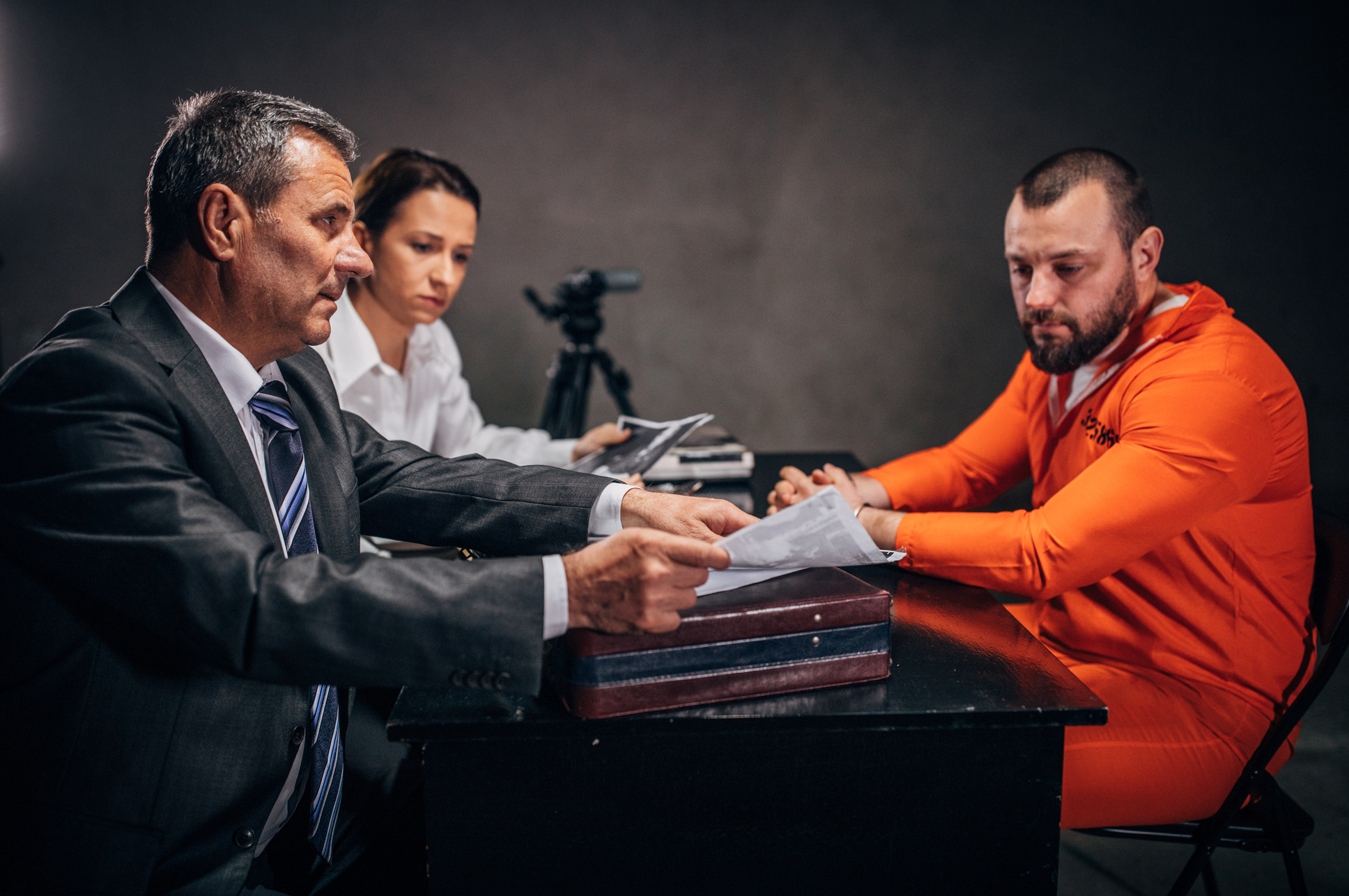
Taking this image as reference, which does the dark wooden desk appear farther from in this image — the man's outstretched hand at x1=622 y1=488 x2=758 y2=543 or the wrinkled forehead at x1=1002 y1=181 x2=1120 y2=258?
the wrinkled forehead at x1=1002 y1=181 x2=1120 y2=258

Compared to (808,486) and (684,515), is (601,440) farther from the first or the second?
(684,515)

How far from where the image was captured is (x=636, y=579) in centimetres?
77

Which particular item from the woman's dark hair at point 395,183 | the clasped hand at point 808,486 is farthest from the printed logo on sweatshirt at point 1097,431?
the woman's dark hair at point 395,183

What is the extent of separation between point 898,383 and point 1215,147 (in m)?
1.77

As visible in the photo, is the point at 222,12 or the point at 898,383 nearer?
the point at 222,12

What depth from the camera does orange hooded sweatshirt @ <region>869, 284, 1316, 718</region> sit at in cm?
118

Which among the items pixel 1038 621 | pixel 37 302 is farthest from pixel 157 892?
pixel 37 302

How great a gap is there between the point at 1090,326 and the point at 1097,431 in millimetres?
185

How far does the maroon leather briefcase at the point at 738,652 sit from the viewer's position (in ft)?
2.55

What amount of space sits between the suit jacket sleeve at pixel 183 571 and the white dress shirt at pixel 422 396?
994 mm

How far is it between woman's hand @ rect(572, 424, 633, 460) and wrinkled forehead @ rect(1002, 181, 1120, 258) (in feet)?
3.31

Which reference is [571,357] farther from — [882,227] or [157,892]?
[157,892]

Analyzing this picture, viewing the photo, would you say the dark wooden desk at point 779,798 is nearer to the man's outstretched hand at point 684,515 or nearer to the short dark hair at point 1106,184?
the man's outstretched hand at point 684,515

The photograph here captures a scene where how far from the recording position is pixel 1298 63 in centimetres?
384
